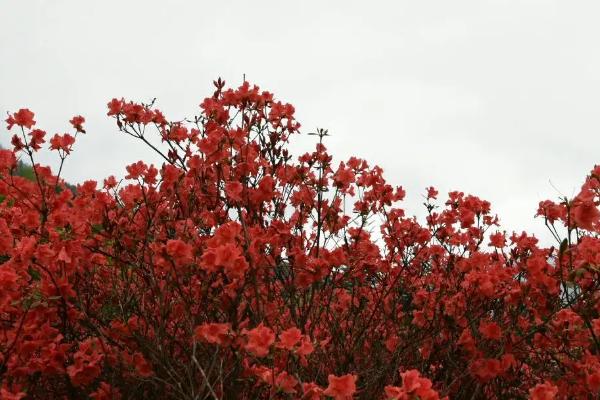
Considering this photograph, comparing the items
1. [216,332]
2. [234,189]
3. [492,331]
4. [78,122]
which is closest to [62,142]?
[78,122]

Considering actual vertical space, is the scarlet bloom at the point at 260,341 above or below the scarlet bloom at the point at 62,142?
below

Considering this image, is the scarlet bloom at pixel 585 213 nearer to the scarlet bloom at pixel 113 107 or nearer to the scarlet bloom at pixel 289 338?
the scarlet bloom at pixel 289 338

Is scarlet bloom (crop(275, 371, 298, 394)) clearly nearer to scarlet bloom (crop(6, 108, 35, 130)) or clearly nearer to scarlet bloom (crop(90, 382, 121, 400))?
scarlet bloom (crop(90, 382, 121, 400))

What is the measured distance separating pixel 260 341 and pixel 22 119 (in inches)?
74.9

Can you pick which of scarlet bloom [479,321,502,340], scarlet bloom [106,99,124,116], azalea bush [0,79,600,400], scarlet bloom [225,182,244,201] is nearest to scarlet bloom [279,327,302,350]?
azalea bush [0,79,600,400]

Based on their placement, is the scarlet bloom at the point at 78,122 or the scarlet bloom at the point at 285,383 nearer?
the scarlet bloom at the point at 285,383

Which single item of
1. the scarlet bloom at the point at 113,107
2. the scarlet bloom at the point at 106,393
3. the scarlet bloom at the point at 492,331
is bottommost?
the scarlet bloom at the point at 106,393

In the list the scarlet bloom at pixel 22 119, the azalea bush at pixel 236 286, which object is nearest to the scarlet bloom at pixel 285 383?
the azalea bush at pixel 236 286

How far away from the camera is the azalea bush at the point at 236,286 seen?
244 centimetres

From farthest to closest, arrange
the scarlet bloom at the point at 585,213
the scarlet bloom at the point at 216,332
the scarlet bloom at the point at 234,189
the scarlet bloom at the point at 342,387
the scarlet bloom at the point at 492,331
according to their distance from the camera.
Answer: the scarlet bloom at the point at 492,331 < the scarlet bloom at the point at 234,189 < the scarlet bloom at the point at 585,213 < the scarlet bloom at the point at 216,332 < the scarlet bloom at the point at 342,387

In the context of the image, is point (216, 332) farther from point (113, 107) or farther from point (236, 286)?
point (113, 107)

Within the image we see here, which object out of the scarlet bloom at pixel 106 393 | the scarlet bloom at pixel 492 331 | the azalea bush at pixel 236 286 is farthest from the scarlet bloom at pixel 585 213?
the scarlet bloom at pixel 106 393

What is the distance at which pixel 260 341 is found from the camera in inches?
80.3

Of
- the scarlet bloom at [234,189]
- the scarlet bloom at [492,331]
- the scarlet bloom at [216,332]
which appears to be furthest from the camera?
the scarlet bloom at [492,331]
